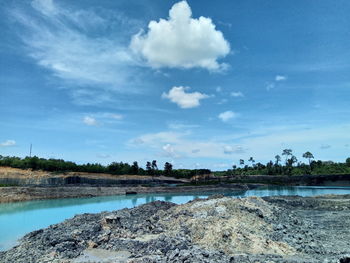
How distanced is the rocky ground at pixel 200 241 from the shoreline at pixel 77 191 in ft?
111

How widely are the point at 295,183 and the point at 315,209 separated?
74.1 metres

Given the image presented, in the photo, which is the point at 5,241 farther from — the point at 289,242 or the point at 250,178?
the point at 250,178

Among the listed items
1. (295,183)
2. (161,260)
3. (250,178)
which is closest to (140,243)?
(161,260)

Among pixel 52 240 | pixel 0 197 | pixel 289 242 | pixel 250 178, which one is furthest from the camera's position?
pixel 250 178

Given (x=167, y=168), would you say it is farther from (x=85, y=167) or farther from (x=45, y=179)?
(x=45, y=179)

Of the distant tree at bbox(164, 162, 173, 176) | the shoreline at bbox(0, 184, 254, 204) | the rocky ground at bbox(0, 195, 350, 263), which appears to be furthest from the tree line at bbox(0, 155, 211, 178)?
the rocky ground at bbox(0, 195, 350, 263)

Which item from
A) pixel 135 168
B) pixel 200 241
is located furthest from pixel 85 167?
pixel 200 241

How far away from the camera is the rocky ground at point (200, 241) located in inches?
528

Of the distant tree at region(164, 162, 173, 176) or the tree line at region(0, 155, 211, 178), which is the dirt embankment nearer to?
the tree line at region(0, 155, 211, 178)

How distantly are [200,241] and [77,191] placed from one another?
51.6 meters

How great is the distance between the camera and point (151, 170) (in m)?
124

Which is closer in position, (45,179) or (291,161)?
(45,179)

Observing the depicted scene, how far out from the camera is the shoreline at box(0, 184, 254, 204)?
167 ft

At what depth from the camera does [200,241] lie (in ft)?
52.9
